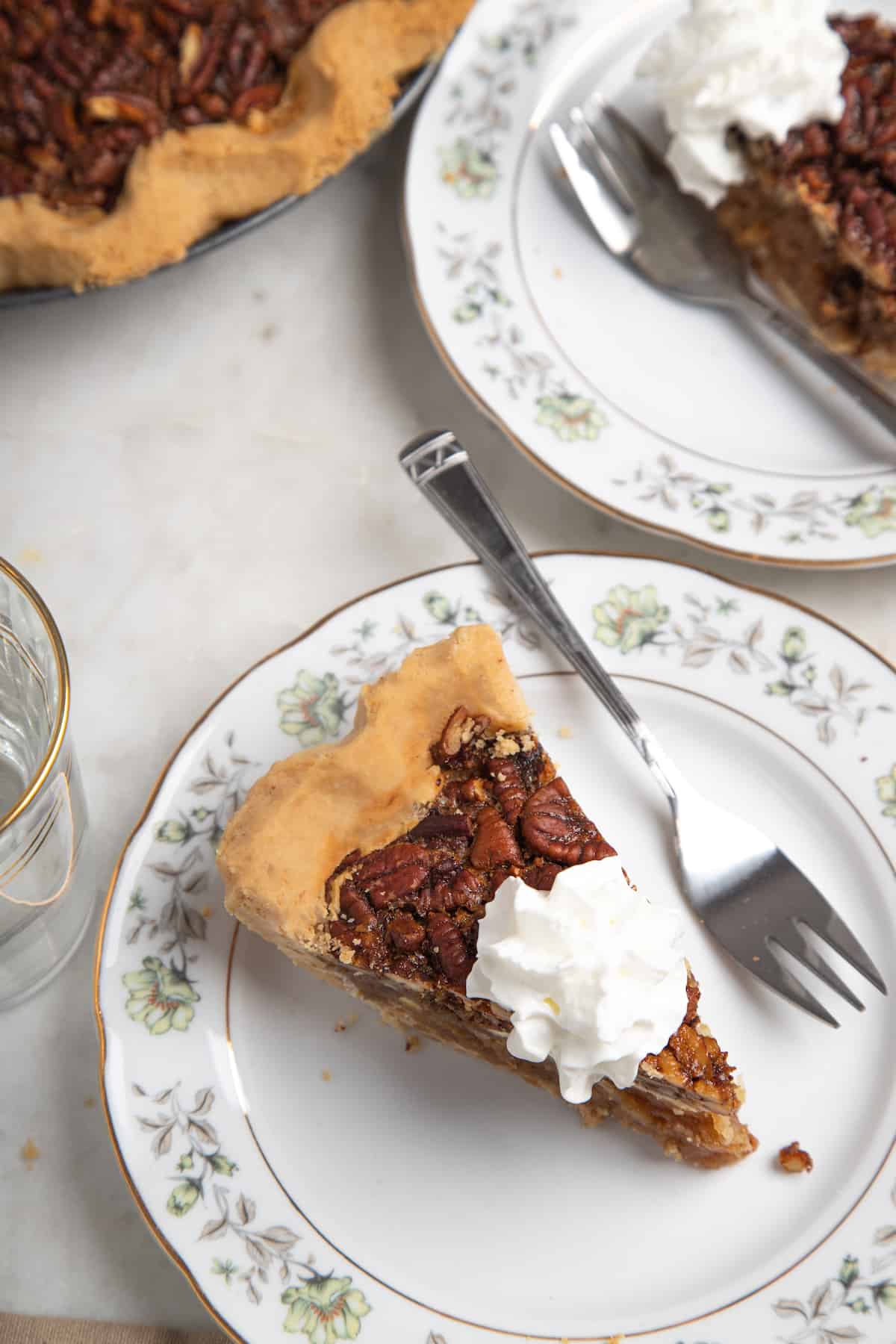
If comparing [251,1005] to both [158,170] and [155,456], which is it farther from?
[158,170]

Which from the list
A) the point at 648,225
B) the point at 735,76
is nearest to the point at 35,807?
the point at 648,225

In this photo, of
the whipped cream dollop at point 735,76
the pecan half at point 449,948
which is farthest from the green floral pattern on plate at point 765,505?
the pecan half at point 449,948

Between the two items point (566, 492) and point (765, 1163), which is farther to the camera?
point (566, 492)

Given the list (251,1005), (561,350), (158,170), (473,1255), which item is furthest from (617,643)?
(158,170)

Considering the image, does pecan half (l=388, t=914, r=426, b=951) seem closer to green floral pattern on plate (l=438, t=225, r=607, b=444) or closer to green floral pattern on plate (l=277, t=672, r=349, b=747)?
green floral pattern on plate (l=277, t=672, r=349, b=747)

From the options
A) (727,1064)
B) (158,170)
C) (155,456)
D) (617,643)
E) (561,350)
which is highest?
(158,170)
